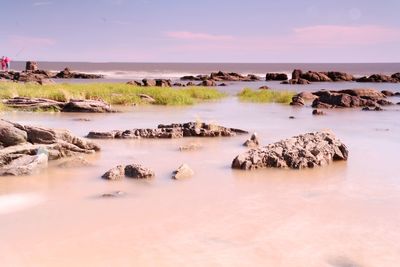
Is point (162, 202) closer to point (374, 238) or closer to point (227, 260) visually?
point (227, 260)

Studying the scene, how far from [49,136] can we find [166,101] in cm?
1451

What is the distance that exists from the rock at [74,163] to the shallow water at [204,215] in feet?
0.71

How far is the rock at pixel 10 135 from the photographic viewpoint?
33.4 feet

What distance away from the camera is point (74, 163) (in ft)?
31.8

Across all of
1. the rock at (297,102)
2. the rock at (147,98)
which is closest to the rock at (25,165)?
the rock at (147,98)

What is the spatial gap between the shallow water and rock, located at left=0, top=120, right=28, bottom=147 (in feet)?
3.61

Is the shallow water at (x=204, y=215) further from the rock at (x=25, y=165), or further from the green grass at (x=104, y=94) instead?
the green grass at (x=104, y=94)

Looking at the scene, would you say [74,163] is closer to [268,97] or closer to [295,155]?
[295,155]

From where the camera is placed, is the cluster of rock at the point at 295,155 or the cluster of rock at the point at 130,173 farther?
the cluster of rock at the point at 295,155

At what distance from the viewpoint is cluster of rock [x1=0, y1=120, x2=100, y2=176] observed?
9.04m

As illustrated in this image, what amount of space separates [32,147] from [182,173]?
Result: 2.98 metres

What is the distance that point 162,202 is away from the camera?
24.1 ft

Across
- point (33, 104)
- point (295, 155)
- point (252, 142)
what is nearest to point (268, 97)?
point (33, 104)

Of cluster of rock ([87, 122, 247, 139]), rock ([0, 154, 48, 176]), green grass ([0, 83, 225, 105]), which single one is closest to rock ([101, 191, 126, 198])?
rock ([0, 154, 48, 176])
